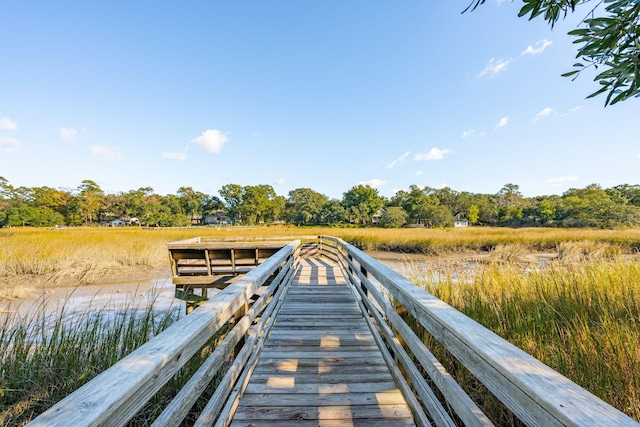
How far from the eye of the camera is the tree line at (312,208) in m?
44.4

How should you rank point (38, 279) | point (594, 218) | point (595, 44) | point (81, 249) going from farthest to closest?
point (594, 218)
point (81, 249)
point (38, 279)
point (595, 44)

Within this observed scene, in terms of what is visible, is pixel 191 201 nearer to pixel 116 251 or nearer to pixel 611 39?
pixel 116 251

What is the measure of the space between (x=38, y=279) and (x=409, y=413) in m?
12.9

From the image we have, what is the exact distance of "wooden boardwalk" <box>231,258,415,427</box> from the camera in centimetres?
178

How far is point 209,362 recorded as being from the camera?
54.7 inches

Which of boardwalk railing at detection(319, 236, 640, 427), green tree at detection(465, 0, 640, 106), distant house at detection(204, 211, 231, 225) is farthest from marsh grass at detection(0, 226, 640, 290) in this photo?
distant house at detection(204, 211, 231, 225)

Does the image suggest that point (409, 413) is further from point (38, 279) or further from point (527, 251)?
point (527, 251)

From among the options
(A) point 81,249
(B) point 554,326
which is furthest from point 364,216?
(B) point 554,326

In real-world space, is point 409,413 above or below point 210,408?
below

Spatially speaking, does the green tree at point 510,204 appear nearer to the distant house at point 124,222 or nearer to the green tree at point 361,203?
the green tree at point 361,203

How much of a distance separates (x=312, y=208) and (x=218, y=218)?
30.6m

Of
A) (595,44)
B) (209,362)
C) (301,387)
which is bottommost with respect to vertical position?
(301,387)

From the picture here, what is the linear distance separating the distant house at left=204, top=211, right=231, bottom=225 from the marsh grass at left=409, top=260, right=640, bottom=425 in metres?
77.9

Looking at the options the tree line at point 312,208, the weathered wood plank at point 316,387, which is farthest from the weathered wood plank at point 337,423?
the tree line at point 312,208
